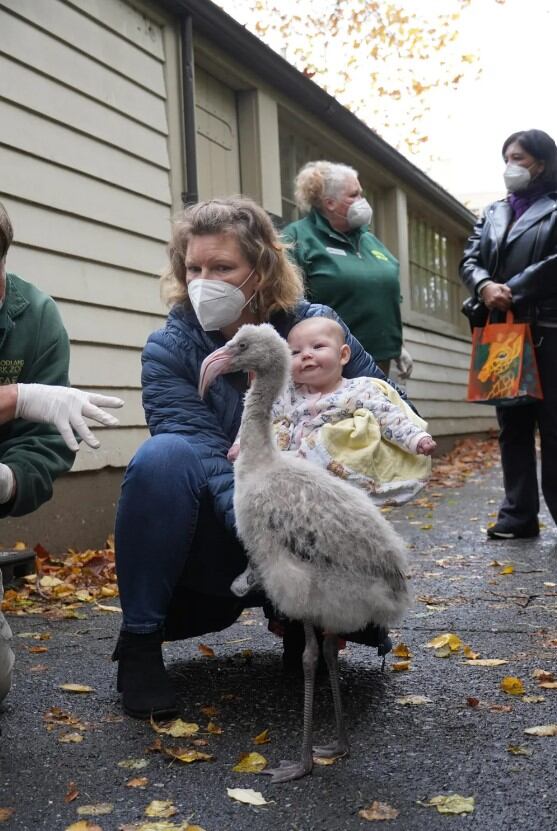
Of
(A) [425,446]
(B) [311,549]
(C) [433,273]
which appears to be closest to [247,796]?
(B) [311,549]

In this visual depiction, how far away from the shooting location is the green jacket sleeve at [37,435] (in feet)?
11.0

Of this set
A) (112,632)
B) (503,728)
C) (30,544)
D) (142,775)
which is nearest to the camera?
(142,775)

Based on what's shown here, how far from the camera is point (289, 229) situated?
6754 mm

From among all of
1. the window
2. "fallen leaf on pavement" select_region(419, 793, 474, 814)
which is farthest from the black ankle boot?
the window

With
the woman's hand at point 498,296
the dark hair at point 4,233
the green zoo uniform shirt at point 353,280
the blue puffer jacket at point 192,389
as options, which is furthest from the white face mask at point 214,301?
the woman's hand at point 498,296

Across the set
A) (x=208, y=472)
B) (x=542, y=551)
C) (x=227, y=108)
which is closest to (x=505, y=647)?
(x=208, y=472)

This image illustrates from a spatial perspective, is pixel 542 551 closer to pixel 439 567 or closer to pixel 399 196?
pixel 439 567

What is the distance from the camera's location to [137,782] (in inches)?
109

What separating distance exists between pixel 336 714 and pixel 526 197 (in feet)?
16.1

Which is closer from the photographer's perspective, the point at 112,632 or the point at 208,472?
the point at 208,472

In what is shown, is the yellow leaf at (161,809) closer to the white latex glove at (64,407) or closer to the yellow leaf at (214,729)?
the yellow leaf at (214,729)

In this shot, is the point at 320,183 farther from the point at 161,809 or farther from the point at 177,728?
the point at 161,809

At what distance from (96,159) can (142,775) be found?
5158mm

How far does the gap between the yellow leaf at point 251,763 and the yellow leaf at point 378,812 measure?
40 centimetres
